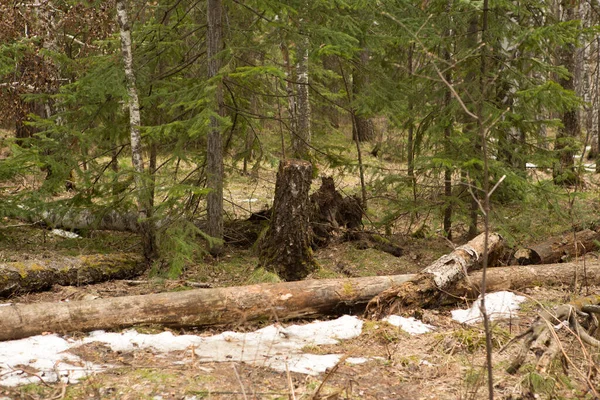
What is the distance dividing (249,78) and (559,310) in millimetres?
6259

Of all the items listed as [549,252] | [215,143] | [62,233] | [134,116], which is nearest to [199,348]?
[215,143]

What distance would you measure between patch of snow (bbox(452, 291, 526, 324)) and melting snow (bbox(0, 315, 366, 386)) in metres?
1.32

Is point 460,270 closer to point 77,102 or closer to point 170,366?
point 170,366

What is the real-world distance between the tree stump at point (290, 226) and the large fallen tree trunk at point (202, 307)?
142 cm

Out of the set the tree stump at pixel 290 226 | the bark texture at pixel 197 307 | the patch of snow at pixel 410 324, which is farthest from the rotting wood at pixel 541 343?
the tree stump at pixel 290 226

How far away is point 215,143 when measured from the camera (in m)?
9.07

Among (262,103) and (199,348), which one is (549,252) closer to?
(262,103)

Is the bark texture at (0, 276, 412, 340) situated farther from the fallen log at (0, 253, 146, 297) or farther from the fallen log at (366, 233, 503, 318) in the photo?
the fallen log at (0, 253, 146, 297)

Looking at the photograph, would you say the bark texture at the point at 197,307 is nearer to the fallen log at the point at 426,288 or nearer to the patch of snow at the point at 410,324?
the fallen log at the point at 426,288

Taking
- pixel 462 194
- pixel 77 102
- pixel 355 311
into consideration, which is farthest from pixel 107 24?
pixel 355 311

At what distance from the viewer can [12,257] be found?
8625 millimetres

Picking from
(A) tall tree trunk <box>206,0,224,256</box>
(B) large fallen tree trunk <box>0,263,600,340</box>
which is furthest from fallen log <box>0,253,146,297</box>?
(B) large fallen tree trunk <box>0,263,600,340</box>

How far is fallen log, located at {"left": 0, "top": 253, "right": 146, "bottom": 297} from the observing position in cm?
754

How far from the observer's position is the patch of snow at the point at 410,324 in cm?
633
